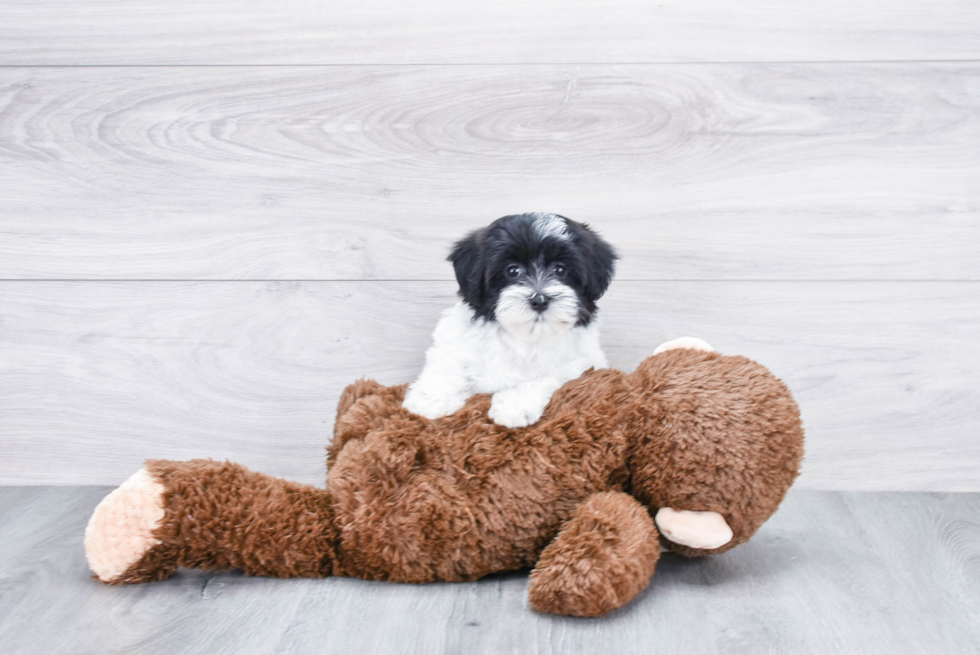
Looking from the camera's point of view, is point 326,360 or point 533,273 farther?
point 326,360

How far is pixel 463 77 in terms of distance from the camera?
1.47 meters

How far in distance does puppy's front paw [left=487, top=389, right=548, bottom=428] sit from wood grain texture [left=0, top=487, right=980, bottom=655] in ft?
0.80

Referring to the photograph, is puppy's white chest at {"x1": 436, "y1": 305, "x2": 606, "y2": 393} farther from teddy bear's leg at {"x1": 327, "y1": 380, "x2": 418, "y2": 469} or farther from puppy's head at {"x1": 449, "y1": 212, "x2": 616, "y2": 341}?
teddy bear's leg at {"x1": 327, "y1": 380, "x2": 418, "y2": 469}

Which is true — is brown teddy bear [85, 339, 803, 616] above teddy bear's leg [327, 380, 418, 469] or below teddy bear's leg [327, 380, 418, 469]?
below

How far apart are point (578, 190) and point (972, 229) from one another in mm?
783

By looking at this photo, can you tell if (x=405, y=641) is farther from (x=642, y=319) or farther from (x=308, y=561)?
(x=642, y=319)

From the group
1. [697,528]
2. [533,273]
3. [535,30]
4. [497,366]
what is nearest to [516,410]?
[497,366]

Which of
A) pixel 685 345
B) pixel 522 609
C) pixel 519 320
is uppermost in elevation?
pixel 519 320

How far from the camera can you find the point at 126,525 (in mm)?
1089

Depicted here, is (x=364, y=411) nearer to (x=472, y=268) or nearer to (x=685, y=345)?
(x=472, y=268)

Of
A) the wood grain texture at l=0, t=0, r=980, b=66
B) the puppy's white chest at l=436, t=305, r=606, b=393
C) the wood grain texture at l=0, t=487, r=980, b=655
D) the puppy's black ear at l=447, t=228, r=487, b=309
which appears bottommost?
the wood grain texture at l=0, t=487, r=980, b=655

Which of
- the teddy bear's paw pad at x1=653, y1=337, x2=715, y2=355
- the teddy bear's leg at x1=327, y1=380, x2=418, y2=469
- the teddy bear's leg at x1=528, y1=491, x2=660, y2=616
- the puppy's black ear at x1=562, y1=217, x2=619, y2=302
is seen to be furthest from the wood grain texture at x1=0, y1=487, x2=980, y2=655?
the puppy's black ear at x1=562, y1=217, x2=619, y2=302

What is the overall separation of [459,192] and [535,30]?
34 centimetres

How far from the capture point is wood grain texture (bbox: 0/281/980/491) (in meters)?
1.51
